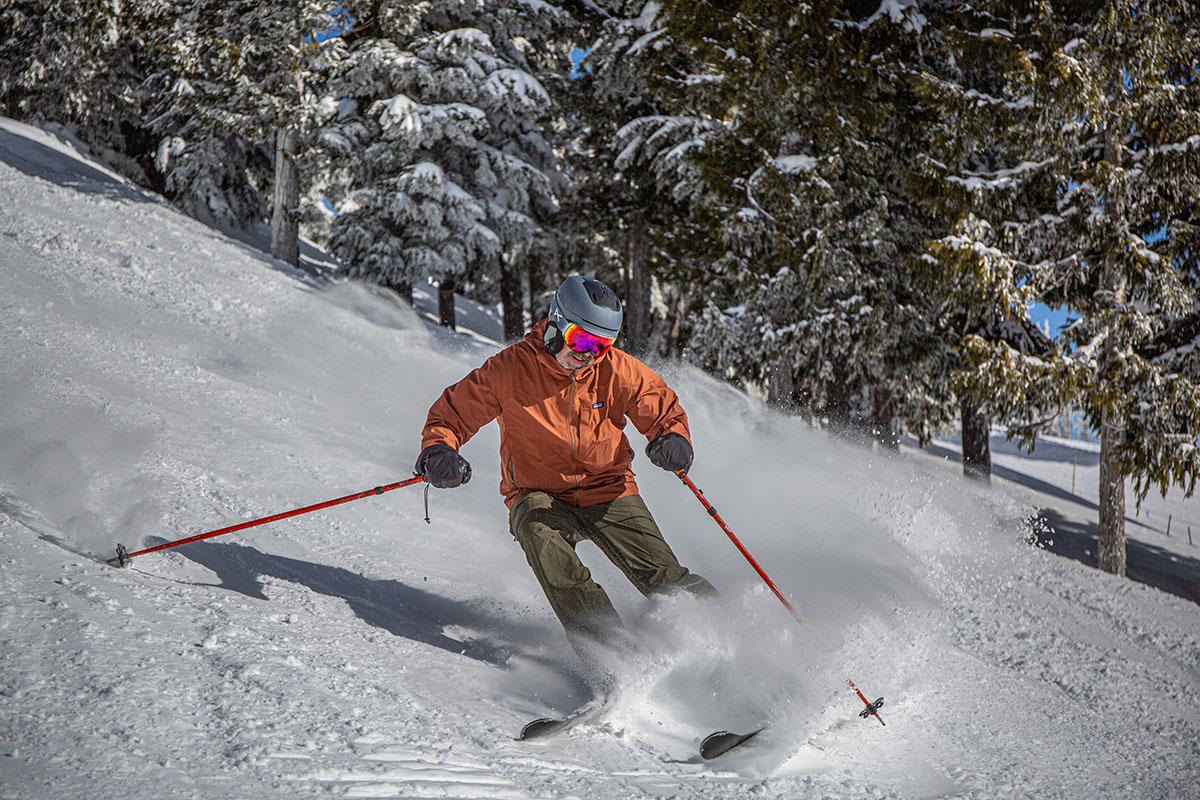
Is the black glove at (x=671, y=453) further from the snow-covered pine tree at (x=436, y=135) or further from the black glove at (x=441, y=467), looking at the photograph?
the snow-covered pine tree at (x=436, y=135)

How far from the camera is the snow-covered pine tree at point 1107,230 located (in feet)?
33.4

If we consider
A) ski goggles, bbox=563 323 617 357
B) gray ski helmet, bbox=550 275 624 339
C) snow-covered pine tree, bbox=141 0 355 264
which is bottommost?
ski goggles, bbox=563 323 617 357

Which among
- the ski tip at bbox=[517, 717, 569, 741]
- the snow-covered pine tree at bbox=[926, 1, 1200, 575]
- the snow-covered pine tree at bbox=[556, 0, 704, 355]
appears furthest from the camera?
the snow-covered pine tree at bbox=[556, 0, 704, 355]

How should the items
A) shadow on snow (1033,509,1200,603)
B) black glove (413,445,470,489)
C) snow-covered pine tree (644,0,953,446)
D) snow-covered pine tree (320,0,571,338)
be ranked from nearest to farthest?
black glove (413,445,470,489) → snow-covered pine tree (644,0,953,446) → shadow on snow (1033,509,1200,603) → snow-covered pine tree (320,0,571,338)

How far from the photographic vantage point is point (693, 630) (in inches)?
145

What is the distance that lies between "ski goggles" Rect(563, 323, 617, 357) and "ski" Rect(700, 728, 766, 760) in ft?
5.87

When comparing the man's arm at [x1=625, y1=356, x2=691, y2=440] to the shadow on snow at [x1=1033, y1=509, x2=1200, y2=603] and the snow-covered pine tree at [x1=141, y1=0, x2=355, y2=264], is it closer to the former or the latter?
the shadow on snow at [x1=1033, y1=509, x2=1200, y2=603]

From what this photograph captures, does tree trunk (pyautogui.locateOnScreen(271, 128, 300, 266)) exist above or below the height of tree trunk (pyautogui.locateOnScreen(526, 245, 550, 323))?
above

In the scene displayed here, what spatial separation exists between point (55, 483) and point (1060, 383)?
34.9 feet

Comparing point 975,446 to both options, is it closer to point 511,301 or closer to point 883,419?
point 883,419

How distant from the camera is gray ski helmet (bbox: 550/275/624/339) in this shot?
3.86 m

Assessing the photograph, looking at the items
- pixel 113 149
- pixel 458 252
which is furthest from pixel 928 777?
pixel 113 149

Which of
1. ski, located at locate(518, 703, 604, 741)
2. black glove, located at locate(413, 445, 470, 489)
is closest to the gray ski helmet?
black glove, located at locate(413, 445, 470, 489)

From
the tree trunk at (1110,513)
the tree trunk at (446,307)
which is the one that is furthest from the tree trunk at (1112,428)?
the tree trunk at (446,307)
